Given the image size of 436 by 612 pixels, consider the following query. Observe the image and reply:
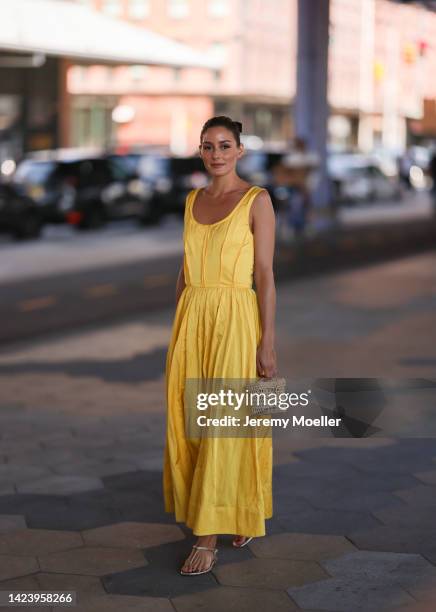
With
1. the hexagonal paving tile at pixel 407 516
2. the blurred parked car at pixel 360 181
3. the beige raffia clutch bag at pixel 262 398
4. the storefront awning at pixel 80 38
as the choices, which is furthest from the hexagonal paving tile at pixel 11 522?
the blurred parked car at pixel 360 181

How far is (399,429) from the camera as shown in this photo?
24.5ft

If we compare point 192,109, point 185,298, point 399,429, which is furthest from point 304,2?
point 192,109

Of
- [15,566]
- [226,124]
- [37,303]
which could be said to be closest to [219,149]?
[226,124]

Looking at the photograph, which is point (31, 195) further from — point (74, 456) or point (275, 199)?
point (74, 456)

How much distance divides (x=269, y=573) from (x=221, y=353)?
855mm

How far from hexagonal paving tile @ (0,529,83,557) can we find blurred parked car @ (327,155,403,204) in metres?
33.4

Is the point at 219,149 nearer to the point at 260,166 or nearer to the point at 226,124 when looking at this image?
the point at 226,124

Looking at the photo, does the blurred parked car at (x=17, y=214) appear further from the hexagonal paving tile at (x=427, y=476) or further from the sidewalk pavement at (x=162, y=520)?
the hexagonal paving tile at (x=427, y=476)

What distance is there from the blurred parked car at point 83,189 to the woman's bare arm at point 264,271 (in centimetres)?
2002

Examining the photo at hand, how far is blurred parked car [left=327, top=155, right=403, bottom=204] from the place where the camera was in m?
39.6

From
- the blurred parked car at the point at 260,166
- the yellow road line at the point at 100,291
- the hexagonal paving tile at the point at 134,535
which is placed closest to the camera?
the hexagonal paving tile at the point at 134,535

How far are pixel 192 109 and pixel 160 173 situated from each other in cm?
4222

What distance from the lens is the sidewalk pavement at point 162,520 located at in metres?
4.74

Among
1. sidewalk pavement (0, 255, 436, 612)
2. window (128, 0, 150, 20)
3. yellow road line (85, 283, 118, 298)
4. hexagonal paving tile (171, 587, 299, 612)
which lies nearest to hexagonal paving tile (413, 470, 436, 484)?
sidewalk pavement (0, 255, 436, 612)
